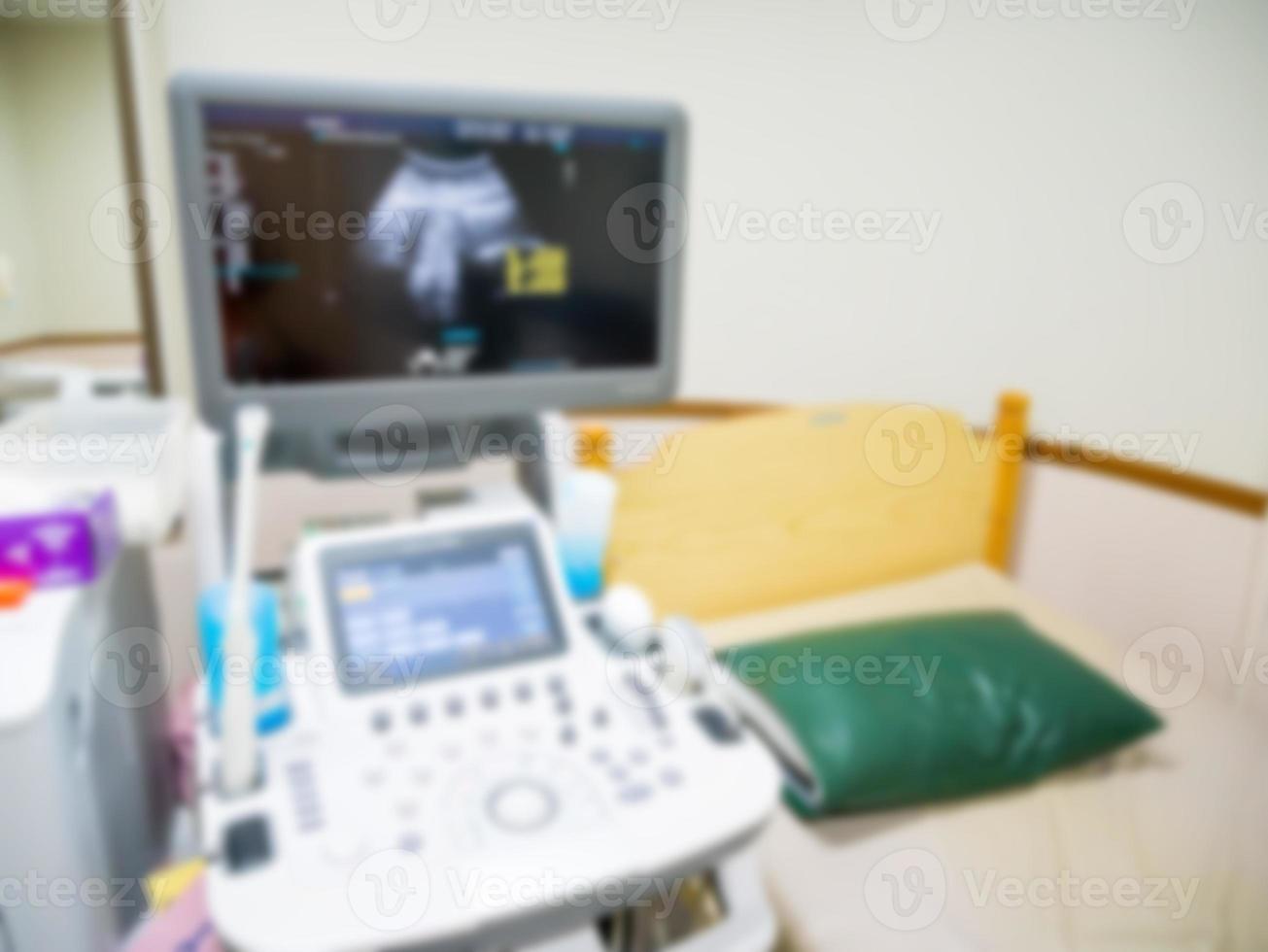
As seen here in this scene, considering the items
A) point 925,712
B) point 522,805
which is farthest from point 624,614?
point 925,712

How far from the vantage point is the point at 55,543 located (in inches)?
35.4

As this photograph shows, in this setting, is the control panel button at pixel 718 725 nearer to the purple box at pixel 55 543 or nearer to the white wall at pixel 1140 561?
the purple box at pixel 55 543

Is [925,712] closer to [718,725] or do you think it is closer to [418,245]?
[718,725]

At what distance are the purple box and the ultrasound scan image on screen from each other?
0.70ft

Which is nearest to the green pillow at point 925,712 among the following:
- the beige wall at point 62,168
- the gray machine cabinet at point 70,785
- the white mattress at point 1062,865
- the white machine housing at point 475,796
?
the white mattress at point 1062,865

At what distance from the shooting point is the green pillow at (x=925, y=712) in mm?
1068

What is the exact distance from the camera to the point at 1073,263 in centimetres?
171

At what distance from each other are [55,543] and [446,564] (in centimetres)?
40

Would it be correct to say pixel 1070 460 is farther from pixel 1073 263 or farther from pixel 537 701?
pixel 537 701

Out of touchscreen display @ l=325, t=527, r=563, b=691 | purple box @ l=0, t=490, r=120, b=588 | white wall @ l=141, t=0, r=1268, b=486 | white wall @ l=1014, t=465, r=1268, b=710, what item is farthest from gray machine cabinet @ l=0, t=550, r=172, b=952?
white wall @ l=1014, t=465, r=1268, b=710

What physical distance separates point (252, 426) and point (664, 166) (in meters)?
0.57

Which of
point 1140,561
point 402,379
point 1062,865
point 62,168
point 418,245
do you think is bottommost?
point 1062,865

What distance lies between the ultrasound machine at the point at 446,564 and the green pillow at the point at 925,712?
204mm

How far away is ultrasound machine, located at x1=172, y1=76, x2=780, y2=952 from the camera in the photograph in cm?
72
